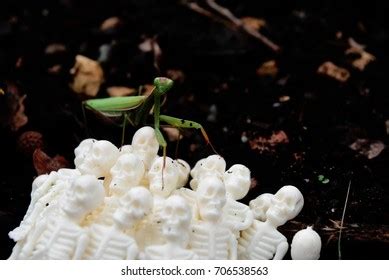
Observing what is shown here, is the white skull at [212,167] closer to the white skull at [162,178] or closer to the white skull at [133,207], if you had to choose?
the white skull at [162,178]

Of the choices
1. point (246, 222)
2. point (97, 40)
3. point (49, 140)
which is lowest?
point (49, 140)

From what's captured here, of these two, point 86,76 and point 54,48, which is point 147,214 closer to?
point 86,76

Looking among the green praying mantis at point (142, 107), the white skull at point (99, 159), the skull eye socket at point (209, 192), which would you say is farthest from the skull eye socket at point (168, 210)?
the green praying mantis at point (142, 107)

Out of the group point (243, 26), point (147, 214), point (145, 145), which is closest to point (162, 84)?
point (145, 145)

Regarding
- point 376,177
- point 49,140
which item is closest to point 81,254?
point 49,140

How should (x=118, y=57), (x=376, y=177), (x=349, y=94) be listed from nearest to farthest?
(x=376, y=177), (x=349, y=94), (x=118, y=57)

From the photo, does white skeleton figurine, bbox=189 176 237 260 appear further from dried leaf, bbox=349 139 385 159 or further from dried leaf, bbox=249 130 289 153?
dried leaf, bbox=349 139 385 159

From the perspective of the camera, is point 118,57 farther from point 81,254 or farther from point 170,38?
point 81,254
